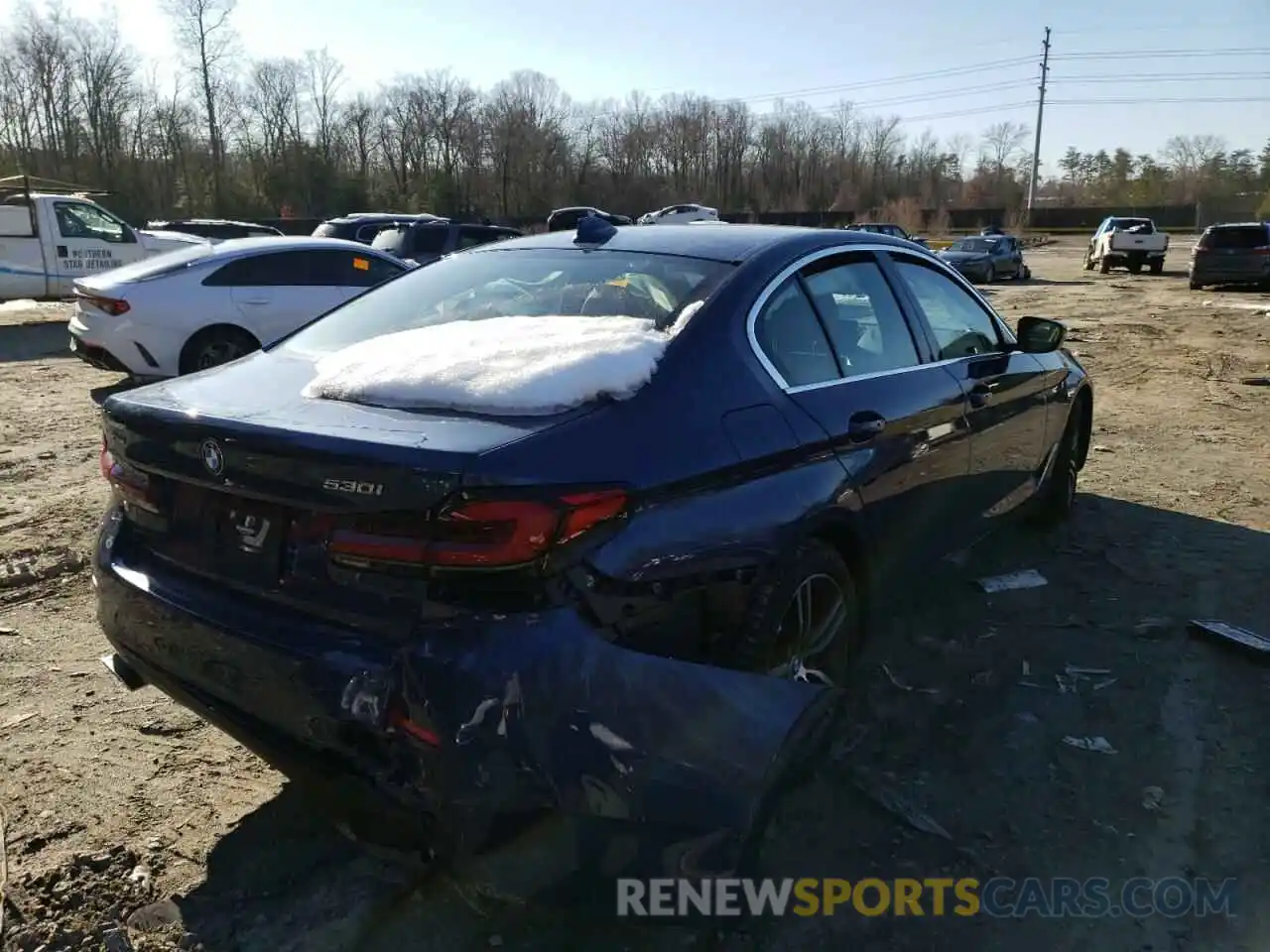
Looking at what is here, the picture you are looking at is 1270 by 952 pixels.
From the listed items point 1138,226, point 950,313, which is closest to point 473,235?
point 950,313

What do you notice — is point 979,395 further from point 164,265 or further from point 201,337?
point 164,265

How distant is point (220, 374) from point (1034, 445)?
3759 millimetres

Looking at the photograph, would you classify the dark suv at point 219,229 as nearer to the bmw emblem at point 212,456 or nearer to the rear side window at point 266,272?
the rear side window at point 266,272

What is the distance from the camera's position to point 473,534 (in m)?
1.95

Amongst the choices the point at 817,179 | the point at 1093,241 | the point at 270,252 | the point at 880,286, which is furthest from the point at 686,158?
the point at 880,286

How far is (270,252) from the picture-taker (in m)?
9.42

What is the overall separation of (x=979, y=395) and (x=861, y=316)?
2.65 ft

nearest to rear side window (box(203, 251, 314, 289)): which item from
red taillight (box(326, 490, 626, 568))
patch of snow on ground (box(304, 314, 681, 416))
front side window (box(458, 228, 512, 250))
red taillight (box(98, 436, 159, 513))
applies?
front side window (box(458, 228, 512, 250))

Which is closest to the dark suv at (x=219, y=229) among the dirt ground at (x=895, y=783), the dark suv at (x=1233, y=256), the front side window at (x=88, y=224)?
the front side window at (x=88, y=224)

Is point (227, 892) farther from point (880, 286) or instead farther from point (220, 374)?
point (880, 286)

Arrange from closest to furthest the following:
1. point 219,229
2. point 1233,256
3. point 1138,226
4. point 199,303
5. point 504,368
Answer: point 504,368, point 199,303, point 219,229, point 1233,256, point 1138,226

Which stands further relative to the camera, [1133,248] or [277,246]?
[1133,248]

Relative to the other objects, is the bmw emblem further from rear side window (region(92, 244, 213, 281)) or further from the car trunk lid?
rear side window (region(92, 244, 213, 281))

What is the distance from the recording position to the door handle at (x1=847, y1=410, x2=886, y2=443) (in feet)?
9.89
